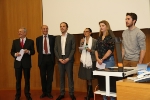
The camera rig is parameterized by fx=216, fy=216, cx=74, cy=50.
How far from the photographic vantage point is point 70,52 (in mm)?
4215

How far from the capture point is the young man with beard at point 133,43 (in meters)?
3.08

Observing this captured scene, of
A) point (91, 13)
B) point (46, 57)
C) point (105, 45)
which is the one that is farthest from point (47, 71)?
point (105, 45)

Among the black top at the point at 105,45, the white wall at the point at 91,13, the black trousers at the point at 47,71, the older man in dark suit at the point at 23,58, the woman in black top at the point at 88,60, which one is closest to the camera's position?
the black top at the point at 105,45

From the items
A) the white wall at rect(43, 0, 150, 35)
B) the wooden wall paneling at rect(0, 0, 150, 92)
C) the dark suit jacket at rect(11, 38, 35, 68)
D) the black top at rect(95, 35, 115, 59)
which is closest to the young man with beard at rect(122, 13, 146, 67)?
the black top at rect(95, 35, 115, 59)

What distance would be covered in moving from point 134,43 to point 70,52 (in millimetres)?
1451

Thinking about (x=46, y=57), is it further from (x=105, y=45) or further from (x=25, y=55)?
(x=105, y=45)

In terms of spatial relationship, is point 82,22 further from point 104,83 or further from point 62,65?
point 104,83

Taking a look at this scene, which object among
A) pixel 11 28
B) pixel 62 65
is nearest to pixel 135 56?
pixel 62 65

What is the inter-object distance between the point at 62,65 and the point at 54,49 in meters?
0.37

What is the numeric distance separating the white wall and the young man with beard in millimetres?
908

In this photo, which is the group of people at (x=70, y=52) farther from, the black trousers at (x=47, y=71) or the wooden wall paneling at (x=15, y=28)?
the wooden wall paneling at (x=15, y=28)

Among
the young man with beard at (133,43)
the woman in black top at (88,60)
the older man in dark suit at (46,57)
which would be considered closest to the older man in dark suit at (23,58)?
the older man in dark suit at (46,57)

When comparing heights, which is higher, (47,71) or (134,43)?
(134,43)

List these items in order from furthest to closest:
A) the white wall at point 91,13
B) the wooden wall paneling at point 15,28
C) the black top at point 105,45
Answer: the wooden wall paneling at point 15,28 < the white wall at point 91,13 < the black top at point 105,45
